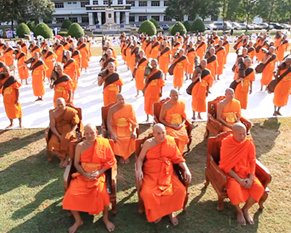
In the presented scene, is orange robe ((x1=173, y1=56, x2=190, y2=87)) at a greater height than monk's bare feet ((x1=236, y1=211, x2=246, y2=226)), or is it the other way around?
orange robe ((x1=173, y1=56, x2=190, y2=87))

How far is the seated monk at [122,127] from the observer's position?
6.08 m

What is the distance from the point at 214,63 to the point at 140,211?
821cm

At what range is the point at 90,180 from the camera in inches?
171

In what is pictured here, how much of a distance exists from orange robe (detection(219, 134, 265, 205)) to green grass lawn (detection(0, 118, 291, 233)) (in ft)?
1.61

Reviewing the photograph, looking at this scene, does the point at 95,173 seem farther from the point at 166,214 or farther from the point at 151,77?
the point at 151,77

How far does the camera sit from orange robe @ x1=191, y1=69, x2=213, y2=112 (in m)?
7.99

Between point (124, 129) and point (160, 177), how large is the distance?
2.08 m

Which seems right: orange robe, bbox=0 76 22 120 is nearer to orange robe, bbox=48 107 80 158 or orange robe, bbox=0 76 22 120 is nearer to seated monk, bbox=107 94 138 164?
orange robe, bbox=48 107 80 158

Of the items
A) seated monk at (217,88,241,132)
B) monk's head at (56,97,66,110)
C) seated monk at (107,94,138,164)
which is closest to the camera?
monk's head at (56,97,66,110)

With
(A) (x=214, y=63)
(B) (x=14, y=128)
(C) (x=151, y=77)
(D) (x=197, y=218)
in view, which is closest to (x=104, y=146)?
(D) (x=197, y=218)

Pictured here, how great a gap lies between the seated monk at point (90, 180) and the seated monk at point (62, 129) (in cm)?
159

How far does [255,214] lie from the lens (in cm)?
452

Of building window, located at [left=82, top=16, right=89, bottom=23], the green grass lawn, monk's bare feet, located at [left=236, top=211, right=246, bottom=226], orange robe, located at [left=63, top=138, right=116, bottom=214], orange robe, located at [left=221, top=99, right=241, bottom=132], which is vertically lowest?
the green grass lawn

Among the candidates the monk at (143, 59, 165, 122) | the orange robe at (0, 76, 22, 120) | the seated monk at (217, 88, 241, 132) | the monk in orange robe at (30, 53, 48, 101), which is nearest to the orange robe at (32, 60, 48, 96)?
the monk in orange robe at (30, 53, 48, 101)
